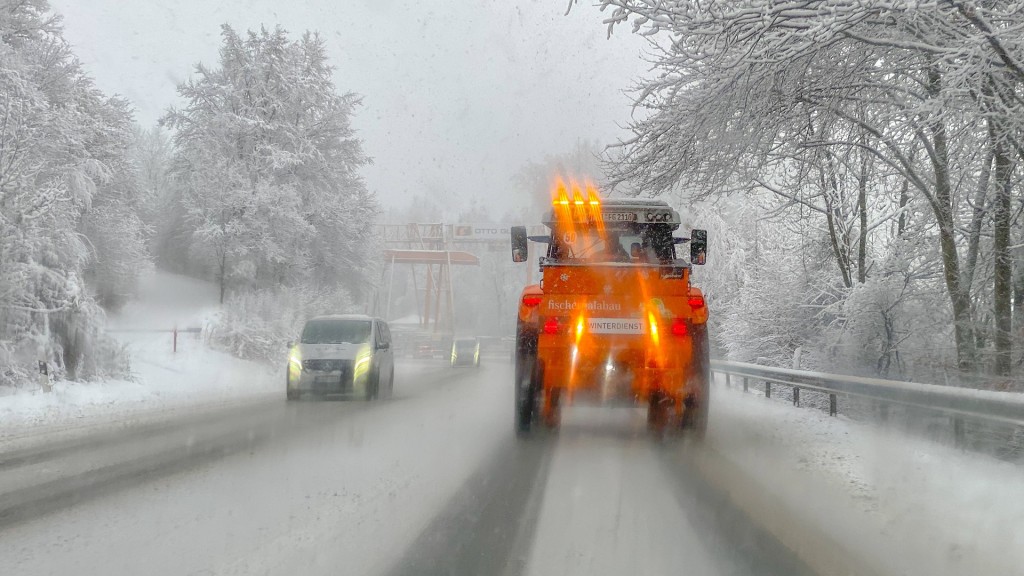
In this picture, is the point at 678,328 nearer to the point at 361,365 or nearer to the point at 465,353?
the point at 361,365

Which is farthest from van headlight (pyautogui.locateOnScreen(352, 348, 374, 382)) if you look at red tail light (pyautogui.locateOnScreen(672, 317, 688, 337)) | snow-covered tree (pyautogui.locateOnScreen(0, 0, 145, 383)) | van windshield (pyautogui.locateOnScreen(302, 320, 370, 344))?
red tail light (pyautogui.locateOnScreen(672, 317, 688, 337))

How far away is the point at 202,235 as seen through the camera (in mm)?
26375

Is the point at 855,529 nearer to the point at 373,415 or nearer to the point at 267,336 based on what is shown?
the point at 373,415

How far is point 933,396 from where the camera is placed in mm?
8078

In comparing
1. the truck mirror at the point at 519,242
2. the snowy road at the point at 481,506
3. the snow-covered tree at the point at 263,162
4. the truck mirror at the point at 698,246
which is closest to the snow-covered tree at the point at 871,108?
the truck mirror at the point at 698,246

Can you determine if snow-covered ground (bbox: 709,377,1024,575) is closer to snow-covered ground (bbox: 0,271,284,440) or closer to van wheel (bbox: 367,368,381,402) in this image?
van wheel (bbox: 367,368,381,402)

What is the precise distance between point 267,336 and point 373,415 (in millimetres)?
14510

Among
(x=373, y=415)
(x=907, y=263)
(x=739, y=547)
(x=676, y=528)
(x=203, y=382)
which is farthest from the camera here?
(x=203, y=382)

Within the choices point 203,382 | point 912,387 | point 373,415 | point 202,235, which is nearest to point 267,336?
point 202,235

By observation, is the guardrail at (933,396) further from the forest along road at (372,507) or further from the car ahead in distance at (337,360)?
the car ahead in distance at (337,360)

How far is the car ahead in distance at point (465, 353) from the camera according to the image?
36531 mm

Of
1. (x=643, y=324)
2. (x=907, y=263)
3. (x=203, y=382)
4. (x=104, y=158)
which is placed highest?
(x=104, y=158)

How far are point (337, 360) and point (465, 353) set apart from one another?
21177 mm

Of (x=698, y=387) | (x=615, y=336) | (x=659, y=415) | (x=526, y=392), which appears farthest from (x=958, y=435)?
(x=526, y=392)
